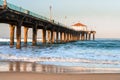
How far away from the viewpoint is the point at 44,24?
218ft

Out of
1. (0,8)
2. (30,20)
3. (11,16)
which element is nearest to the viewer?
(0,8)

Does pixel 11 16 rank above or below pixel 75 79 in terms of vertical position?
above

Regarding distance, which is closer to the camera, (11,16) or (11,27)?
(11,16)

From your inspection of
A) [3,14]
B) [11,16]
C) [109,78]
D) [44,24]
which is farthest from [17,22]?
[109,78]

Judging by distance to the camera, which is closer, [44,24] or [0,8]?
[0,8]

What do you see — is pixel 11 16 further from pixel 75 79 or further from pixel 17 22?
pixel 75 79

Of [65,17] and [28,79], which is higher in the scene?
[65,17]

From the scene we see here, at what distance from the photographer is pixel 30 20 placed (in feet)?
171

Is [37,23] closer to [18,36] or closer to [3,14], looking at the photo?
[18,36]

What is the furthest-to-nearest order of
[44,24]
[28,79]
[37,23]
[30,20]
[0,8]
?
[44,24] → [37,23] → [30,20] → [0,8] → [28,79]

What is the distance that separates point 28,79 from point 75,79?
1.49 meters

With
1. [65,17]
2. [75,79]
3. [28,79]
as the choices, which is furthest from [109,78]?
[65,17]

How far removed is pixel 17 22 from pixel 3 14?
7.66 metres

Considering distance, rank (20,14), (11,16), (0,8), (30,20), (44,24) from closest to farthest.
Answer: (0,8)
(11,16)
(20,14)
(30,20)
(44,24)
